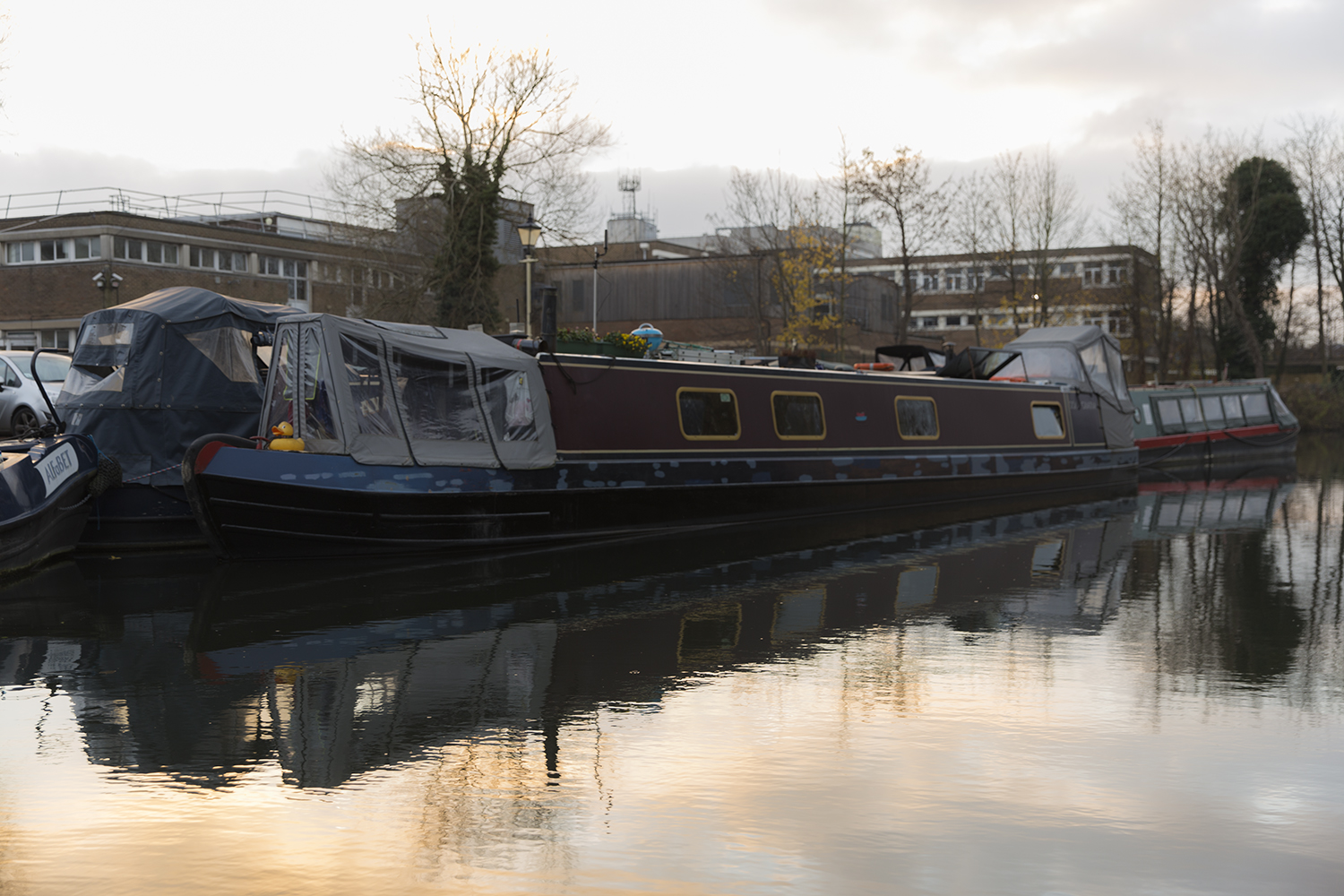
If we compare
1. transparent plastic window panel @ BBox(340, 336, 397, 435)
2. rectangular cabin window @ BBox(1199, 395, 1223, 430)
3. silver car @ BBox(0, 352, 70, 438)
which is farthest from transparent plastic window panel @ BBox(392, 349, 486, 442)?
rectangular cabin window @ BBox(1199, 395, 1223, 430)

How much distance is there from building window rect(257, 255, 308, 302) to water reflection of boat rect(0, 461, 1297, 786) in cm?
3939

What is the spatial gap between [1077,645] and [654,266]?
4183cm

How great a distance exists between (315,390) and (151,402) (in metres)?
2.02

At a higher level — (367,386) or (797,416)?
(367,386)

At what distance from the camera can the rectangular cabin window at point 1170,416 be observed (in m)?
28.2

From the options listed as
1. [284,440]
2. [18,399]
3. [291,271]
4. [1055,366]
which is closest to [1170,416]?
[1055,366]

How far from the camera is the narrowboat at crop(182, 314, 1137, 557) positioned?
1080 cm

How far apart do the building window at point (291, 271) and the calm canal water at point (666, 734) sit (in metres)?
39.7

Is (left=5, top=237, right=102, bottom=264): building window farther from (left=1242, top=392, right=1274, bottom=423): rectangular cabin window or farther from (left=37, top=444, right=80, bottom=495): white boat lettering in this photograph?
(left=1242, top=392, right=1274, bottom=423): rectangular cabin window

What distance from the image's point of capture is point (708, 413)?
14.6m

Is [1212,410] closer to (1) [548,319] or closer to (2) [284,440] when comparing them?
(1) [548,319]

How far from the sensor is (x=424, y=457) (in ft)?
37.4

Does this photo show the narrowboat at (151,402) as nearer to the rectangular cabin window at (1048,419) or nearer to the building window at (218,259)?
the rectangular cabin window at (1048,419)

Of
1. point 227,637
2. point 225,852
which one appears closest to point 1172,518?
point 227,637
